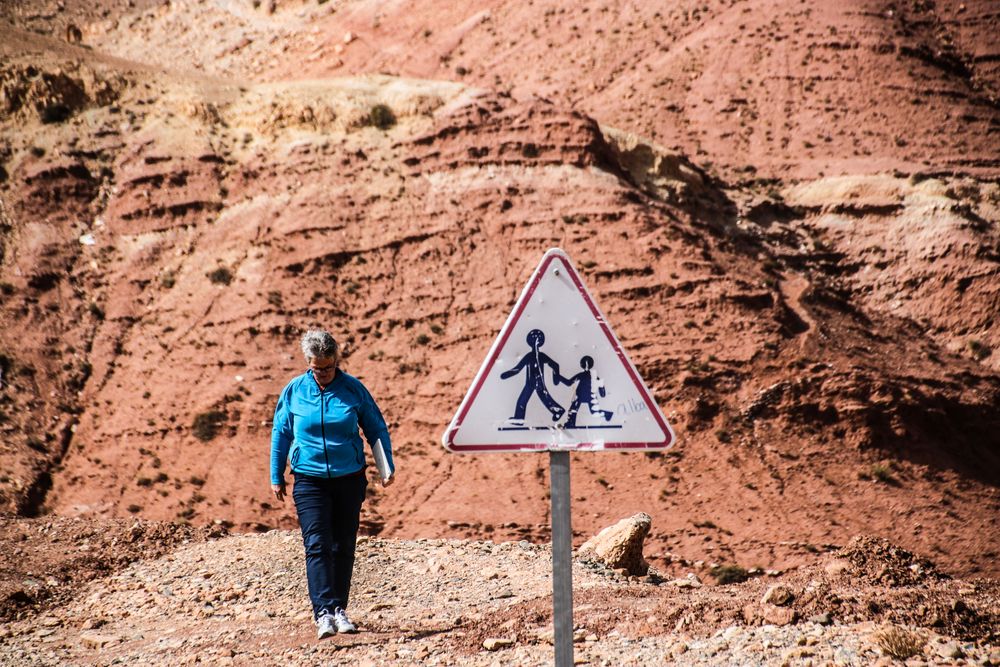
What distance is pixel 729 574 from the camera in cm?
1249

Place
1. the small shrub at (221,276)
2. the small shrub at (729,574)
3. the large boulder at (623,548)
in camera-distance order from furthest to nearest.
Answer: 1. the small shrub at (221,276)
2. the small shrub at (729,574)
3. the large boulder at (623,548)

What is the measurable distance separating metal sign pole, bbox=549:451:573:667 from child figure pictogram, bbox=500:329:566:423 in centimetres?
20

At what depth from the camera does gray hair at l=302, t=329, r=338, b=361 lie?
561cm

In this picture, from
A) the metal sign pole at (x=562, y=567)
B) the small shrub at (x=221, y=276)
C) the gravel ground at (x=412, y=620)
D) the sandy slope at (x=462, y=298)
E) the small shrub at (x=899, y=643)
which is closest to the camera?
the metal sign pole at (x=562, y=567)

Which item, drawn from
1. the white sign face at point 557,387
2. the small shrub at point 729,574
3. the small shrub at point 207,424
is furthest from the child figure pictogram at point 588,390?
the small shrub at point 207,424

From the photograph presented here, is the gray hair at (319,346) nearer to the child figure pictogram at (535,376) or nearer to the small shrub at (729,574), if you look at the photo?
the child figure pictogram at (535,376)

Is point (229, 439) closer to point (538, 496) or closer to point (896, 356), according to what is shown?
point (538, 496)

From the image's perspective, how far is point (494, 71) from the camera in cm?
3956

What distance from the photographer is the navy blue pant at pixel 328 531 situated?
5730mm

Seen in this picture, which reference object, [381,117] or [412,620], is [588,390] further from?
[381,117]

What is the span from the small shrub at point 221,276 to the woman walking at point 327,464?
15.3m

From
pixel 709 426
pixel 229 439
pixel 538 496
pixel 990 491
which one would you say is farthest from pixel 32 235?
pixel 990 491

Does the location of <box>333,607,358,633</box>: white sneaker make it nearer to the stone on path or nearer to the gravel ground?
the gravel ground

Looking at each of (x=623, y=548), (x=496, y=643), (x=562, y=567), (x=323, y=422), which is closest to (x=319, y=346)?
(x=323, y=422)
